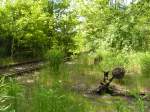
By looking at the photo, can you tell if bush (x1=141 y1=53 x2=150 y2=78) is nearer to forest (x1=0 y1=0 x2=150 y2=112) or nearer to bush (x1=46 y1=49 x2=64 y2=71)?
forest (x1=0 y1=0 x2=150 y2=112)

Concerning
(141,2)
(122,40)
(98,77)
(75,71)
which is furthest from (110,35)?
(75,71)

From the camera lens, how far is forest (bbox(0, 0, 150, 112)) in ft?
28.1

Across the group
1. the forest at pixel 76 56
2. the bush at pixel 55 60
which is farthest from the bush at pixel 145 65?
the bush at pixel 55 60

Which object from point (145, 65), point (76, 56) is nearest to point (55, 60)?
point (145, 65)

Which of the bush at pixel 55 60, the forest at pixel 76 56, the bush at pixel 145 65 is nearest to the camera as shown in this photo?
the forest at pixel 76 56

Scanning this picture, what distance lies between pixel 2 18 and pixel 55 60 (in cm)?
467

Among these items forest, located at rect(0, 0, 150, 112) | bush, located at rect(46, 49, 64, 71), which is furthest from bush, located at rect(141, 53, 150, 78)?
bush, located at rect(46, 49, 64, 71)

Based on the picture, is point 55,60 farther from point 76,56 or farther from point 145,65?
point 76,56

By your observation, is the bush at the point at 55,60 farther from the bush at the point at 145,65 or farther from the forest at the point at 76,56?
the bush at the point at 145,65

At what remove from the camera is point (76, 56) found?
22266 mm

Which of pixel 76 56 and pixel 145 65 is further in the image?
pixel 76 56

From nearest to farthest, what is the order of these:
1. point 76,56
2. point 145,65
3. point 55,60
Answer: point 145,65 → point 55,60 → point 76,56

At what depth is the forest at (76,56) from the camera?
28.1ft

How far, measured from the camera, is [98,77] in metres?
15.1
